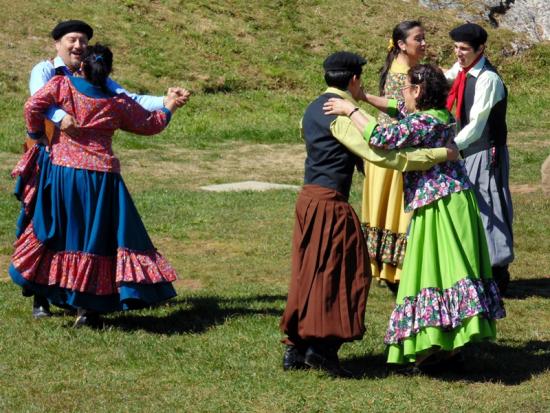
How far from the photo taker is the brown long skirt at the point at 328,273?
5.86 m

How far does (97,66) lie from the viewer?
6.89 metres

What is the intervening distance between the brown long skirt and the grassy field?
0.96ft

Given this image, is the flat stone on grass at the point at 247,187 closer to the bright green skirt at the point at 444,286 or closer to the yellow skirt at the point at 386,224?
the yellow skirt at the point at 386,224

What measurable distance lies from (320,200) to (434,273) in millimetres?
697

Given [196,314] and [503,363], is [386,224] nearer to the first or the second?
[196,314]

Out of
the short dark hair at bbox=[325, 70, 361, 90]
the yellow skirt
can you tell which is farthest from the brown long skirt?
the yellow skirt

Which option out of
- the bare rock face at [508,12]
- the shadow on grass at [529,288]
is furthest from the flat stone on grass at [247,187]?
the bare rock face at [508,12]

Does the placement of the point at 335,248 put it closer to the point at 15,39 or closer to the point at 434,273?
the point at 434,273

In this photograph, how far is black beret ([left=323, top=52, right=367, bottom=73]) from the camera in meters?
5.95

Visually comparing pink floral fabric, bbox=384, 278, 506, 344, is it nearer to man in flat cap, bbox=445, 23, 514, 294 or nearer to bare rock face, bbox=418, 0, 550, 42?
man in flat cap, bbox=445, 23, 514, 294

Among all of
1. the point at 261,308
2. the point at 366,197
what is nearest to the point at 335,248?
the point at 261,308

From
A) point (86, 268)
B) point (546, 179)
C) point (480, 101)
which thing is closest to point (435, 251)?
point (480, 101)

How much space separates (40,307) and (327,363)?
2340 mm

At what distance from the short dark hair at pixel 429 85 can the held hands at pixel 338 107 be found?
1.28 feet
